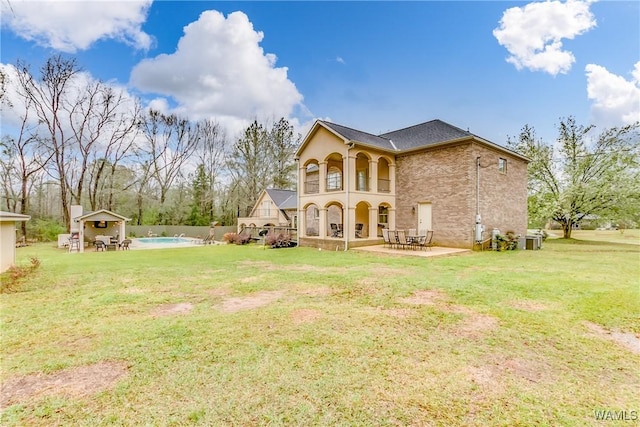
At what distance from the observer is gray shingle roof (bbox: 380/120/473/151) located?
15.8 metres

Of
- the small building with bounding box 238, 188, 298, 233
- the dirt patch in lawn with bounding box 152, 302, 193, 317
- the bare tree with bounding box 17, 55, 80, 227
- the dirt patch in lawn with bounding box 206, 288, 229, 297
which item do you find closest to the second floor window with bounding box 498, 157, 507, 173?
the small building with bounding box 238, 188, 298, 233

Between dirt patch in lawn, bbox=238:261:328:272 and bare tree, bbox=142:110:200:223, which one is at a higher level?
bare tree, bbox=142:110:200:223

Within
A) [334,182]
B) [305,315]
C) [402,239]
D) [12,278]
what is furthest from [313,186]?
[305,315]

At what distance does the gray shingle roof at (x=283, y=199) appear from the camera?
1000 inches

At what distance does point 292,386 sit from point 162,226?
1273 inches

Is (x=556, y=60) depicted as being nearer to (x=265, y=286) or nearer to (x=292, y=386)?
(x=265, y=286)

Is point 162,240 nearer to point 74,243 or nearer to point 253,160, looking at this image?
point 74,243

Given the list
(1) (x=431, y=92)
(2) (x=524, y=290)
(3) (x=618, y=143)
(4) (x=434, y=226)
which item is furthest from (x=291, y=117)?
(2) (x=524, y=290)

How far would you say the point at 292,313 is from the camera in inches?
208

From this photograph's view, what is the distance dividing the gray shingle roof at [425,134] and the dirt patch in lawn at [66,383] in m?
15.7

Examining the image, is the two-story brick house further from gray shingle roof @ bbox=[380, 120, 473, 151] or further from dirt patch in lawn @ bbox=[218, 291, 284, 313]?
dirt patch in lawn @ bbox=[218, 291, 284, 313]

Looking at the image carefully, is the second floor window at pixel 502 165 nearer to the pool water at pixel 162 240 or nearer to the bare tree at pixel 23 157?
the pool water at pixel 162 240

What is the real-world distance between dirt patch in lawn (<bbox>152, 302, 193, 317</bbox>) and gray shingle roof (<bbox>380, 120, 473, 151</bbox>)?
14.1 m

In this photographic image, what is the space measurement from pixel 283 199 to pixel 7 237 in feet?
62.5
